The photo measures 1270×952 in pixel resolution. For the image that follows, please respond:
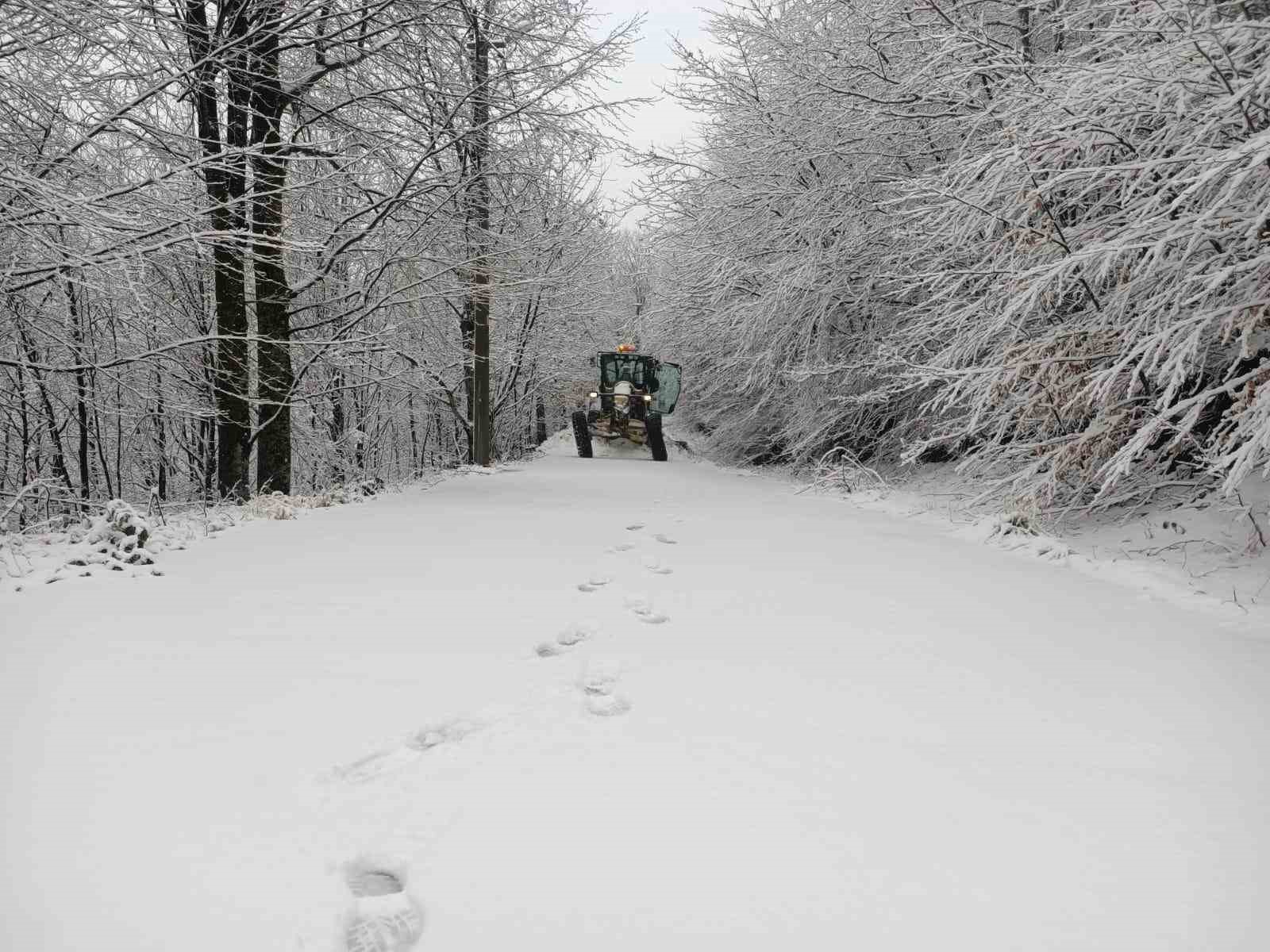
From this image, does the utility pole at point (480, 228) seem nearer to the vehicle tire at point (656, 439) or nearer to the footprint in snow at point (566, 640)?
the vehicle tire at point (656, 439)

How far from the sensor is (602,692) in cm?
188

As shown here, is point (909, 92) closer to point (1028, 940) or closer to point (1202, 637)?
point (1202, 637)

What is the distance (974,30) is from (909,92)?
92cm

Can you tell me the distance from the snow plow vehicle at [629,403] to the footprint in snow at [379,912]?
34.7 feet

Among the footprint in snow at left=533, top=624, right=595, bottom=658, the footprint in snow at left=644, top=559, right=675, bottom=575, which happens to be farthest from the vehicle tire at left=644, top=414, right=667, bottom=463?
the footprint in snow at left=533, top=624, right=595, bottom=658

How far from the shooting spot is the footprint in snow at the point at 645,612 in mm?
2486

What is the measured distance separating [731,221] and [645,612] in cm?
713

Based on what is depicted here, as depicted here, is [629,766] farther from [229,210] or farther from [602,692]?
[229,210]

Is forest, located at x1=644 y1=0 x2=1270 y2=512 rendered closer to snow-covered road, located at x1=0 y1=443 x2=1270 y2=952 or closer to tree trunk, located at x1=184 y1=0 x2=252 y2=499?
snow-covered road, located at x1=0 y1=443 x2=1270 y2=952

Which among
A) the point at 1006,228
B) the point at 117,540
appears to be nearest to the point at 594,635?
the point at 117,540

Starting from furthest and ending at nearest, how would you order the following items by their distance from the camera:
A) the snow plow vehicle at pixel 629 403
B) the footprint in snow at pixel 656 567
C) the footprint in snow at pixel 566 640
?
the snow plow vehicle at pixel 629 403, the footprint in snow at pixel 656 567, the footprint in snow at pixel 566 640

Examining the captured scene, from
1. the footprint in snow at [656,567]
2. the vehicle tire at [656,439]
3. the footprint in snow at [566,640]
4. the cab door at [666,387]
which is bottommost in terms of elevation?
the footprint in snow at [566,640]

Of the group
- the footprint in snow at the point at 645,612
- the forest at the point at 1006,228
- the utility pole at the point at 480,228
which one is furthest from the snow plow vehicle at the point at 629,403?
the footprint in snow at the point at 645,612

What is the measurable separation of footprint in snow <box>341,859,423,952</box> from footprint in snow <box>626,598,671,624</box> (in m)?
1.38
